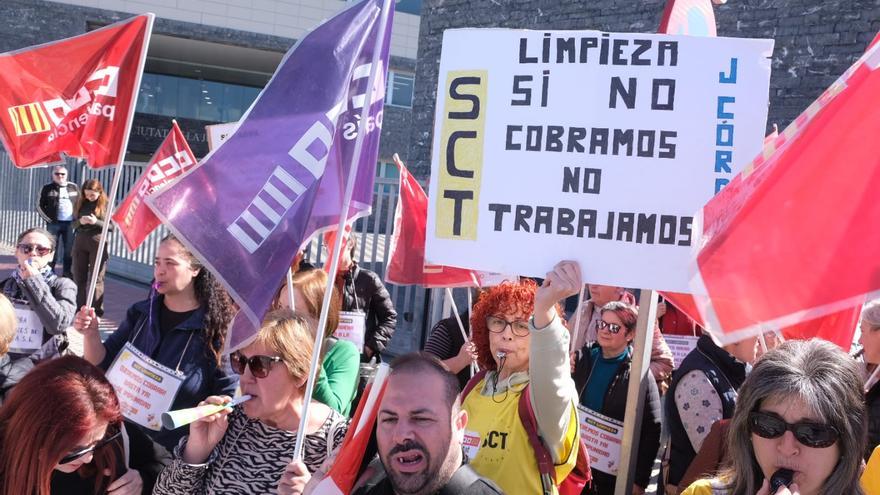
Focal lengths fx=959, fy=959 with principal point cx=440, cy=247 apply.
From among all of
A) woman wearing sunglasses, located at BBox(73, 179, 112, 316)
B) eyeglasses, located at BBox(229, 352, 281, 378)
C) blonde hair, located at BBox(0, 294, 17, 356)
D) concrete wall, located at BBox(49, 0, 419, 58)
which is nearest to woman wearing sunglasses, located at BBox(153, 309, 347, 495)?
eyeglasses, located at BBox(229, 352, 281, 378)

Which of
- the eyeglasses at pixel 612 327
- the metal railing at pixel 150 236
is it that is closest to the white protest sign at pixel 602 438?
the eyeglasses at pixel 612 327

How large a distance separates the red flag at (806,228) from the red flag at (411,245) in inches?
141

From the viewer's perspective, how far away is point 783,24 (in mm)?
10648

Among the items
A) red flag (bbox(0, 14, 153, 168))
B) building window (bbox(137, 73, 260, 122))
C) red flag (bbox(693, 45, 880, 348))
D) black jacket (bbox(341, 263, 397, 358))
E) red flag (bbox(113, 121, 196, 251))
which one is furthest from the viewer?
building window (bbox(137, 73, 260, 122))

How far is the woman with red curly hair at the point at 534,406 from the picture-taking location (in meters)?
3.20

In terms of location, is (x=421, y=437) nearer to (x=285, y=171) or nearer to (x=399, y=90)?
(x=285, y=171)

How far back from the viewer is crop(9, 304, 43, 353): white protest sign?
5.87 m

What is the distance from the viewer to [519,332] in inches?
157

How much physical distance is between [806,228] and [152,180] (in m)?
5.50

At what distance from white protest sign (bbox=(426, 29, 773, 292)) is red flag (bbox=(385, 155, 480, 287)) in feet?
9.69

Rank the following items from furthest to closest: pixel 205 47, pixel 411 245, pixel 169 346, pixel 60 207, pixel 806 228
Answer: pixel 205 47 < pixel 60 207 < pixel 411 245 < pixel 169 346 < pixel 806 228

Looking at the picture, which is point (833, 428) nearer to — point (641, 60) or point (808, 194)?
point (808, 194)

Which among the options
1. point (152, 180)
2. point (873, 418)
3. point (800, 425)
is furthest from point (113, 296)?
point (800, 425)

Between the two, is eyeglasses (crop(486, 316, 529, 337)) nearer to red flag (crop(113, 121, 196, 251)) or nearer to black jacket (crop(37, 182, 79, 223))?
red flag (crop(113, 121, 196, 251))
